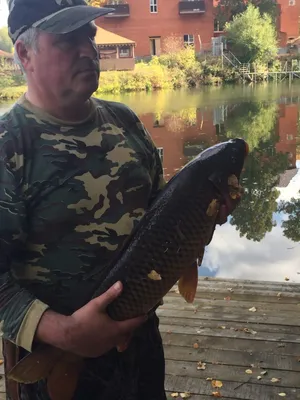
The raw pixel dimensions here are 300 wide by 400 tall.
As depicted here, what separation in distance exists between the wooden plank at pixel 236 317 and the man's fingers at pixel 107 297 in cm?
283

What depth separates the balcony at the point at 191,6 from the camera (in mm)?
42188

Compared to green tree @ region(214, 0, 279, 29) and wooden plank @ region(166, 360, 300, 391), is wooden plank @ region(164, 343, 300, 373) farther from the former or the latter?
green tree @ region(214, 0, 279, 29)

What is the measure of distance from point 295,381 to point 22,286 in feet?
7.37

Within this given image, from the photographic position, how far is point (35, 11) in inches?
58.6

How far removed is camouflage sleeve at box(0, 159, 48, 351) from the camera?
1379mm

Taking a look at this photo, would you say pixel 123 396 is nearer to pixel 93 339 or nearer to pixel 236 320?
→ pixel 93 339

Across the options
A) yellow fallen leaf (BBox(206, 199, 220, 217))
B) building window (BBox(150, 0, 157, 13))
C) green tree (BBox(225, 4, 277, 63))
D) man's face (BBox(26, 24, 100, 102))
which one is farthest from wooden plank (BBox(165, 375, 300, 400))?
building window (BBox(150, 0, 157, 13))

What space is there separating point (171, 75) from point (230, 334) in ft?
122

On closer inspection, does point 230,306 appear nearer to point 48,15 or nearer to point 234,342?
point 234,342

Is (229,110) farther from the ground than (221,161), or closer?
closer

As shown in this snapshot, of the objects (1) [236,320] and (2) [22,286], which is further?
(1) [236,320]

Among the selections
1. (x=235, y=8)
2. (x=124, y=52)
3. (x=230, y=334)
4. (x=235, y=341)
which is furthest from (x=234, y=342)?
(x=235, y=8)

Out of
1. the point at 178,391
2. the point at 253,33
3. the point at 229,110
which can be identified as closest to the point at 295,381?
the point at 178,391

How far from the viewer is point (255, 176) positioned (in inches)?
471
